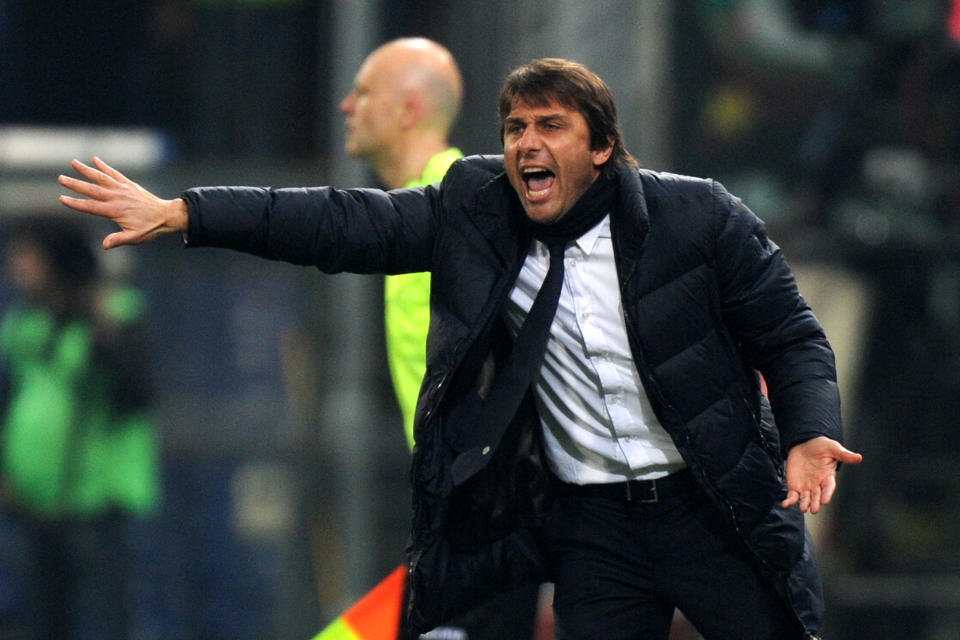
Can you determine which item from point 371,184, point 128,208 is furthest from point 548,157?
point 371,184

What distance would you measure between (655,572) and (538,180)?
965 millimetres

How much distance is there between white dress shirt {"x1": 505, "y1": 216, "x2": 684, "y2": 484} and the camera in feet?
13.5

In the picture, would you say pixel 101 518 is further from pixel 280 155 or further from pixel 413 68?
pixel 413 68

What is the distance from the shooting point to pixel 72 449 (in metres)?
9.21

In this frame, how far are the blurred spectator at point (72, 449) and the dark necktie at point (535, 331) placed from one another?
530 cm

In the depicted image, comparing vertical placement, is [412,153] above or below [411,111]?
below

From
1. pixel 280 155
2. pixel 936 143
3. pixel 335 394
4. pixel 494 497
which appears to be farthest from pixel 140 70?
pixel 494 497

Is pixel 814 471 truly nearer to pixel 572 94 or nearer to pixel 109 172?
pixel 572 94

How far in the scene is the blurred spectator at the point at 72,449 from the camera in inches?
360

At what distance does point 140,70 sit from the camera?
9.97 m

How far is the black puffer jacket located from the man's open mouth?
0.10 metres

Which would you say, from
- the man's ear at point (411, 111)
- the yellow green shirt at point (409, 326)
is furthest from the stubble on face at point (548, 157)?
the man's ear at point (411, 111)

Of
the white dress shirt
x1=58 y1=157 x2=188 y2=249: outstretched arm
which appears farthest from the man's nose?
x1=58 y1=157 x2=188 y2=249: outstretched arm

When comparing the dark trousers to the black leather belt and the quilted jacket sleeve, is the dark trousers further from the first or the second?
the quilted jacket sleeve
